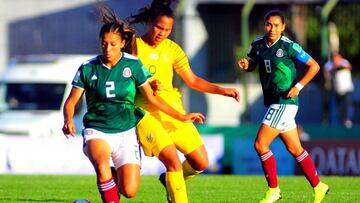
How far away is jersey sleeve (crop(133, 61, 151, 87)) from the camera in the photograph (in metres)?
10.8

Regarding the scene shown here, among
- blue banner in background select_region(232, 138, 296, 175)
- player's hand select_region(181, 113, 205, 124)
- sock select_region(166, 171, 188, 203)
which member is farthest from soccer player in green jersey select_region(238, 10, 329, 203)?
blue banner in background select_region(232, 138, 296, 175)

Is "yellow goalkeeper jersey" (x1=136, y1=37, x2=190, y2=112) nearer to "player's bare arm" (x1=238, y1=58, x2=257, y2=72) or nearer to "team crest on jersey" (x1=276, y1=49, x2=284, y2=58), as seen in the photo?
"player's bare arm" (x1=238, y1=58, x2=257, y2=72)

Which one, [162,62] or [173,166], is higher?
[162,62]

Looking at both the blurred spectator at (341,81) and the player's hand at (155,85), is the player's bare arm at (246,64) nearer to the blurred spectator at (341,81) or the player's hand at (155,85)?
the player's hand at (155,85)

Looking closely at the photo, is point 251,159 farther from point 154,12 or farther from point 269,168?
point 154,12

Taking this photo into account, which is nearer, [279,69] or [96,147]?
[96,147]

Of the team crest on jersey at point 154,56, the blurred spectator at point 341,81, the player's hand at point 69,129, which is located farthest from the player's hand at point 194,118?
the blurred spectator at point 341,81

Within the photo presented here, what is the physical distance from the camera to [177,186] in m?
11.2

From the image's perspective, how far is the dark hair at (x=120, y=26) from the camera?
10717 mm

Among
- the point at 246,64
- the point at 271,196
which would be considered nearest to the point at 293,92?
the point at 246,64

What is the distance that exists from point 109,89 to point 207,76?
2253cm

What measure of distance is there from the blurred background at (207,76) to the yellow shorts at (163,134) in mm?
10345

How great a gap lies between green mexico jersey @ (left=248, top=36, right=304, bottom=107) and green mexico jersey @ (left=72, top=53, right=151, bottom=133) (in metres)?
2.47

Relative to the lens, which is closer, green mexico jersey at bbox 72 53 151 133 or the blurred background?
green mexico jersey at bbox 72 53 151 133
